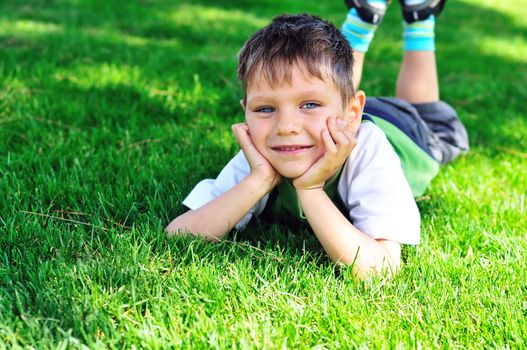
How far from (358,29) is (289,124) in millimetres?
1577

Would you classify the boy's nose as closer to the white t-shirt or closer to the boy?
the boy

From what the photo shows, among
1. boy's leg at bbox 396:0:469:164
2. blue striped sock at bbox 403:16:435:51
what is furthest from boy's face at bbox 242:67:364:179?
blue striped sock at bbox 403:16:435:51

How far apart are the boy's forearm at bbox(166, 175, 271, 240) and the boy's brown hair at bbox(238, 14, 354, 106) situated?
0.36 m

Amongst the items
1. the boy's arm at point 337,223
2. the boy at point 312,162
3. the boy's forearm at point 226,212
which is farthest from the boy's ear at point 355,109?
the boy's forearm at point 226,212

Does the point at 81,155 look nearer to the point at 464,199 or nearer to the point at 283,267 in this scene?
the point at 283,267

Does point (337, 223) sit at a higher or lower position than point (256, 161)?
lower

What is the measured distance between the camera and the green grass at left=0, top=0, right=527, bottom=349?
5.72 feet

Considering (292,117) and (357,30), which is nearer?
(292,117)

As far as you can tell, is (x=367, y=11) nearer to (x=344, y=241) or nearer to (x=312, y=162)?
(x=312, y=162)

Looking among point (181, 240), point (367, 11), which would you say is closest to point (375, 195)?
point (181, 240)

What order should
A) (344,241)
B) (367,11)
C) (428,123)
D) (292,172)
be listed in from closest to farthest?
1. (344,241)
2. (292,172)
3. (367,11)
4. (428,123)

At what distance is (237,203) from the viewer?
2219 mm

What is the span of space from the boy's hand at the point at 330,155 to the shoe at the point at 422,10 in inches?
62.3

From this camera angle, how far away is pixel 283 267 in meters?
2.08
